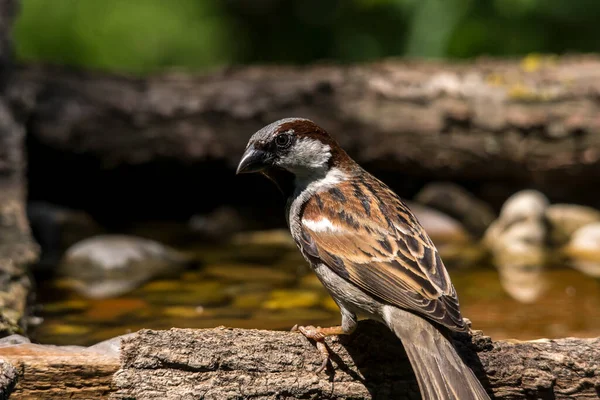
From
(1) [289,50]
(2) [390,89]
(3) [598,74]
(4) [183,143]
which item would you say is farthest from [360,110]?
(1) [289,50]

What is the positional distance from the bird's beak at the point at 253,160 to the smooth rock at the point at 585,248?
2.92 metres

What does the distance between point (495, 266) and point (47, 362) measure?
3451mm

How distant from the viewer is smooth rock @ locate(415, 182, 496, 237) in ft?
21.0

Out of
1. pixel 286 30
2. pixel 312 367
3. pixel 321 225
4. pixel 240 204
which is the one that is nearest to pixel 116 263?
pixel 240 204

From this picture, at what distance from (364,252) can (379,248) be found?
5cm

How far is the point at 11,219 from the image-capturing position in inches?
171

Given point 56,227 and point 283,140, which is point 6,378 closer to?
point 283,140

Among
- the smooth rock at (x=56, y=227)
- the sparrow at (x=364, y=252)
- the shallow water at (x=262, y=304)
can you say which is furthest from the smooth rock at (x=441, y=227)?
the sparrow at (x=364, y=252)

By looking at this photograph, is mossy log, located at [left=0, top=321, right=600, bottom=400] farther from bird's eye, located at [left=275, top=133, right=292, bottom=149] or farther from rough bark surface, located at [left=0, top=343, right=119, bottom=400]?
bird's eye, located at [left=275, top=133, right=292, bottom=149]

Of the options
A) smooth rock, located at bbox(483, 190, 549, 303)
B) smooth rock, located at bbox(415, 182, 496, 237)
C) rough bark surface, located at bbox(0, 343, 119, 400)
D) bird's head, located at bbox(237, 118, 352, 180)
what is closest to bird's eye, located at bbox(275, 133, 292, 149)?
bird's head, located at bbox(237, 118, 352, 180)

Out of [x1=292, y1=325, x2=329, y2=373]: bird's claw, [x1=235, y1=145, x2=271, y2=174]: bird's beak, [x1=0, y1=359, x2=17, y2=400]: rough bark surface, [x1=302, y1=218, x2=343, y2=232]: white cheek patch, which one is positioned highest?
[x1=235, y1=145, x2=271, y2=174]: bird's beak

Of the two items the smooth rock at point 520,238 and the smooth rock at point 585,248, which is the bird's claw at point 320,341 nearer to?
the smooth rock at point 520,238

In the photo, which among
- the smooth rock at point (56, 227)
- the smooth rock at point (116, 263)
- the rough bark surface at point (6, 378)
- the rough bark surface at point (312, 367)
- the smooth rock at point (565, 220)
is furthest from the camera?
the smooth rock at point (565, 220)

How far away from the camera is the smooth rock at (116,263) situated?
16.4 feet
